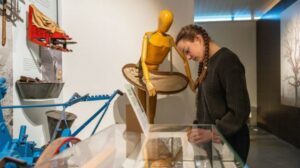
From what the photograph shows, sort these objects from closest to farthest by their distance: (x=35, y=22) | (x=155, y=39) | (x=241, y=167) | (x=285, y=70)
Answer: (x=241, y=167)
(x=35, y=22)
(x=155, y=39)
(x=285, y=70)

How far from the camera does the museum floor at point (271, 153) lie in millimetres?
3830

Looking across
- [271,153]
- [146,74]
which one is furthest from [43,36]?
[271,153]

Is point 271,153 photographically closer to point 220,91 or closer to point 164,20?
point 164,20

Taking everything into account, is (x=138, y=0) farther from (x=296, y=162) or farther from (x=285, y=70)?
(x=285, y=70)

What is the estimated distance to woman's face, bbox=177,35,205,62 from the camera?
1.59 meters

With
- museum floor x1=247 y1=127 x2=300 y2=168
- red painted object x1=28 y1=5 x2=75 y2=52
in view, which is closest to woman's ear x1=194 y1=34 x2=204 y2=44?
red painted object x1=28 y1=5 x2=75 y2=52

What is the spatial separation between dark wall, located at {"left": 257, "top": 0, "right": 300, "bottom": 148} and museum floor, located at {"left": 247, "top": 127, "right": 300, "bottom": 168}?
20 cm

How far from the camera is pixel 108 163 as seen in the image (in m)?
0.87

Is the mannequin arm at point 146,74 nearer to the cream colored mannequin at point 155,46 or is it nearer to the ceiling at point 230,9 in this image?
the cream colored mannequin at point 155,46

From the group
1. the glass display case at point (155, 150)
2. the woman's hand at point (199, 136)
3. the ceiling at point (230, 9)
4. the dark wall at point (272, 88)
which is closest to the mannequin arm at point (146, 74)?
the glass display case at point (155, 150)

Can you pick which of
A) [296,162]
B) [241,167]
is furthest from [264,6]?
[241,167]

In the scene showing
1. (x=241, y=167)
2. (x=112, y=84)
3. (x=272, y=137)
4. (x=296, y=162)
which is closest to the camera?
(x=241, y=167)

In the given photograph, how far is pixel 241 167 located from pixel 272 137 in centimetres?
540

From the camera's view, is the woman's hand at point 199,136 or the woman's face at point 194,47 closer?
the woman's hand at point 199,136
